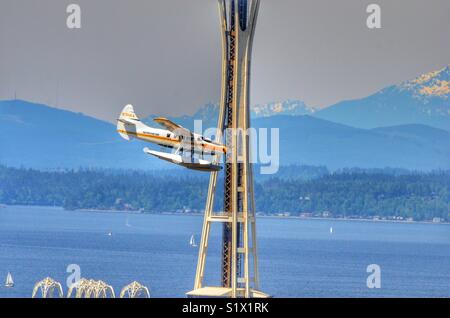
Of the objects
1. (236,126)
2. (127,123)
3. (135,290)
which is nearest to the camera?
(127,123)

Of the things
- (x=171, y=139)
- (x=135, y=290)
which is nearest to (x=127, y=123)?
(x=171, y=139)

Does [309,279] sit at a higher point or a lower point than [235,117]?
lower

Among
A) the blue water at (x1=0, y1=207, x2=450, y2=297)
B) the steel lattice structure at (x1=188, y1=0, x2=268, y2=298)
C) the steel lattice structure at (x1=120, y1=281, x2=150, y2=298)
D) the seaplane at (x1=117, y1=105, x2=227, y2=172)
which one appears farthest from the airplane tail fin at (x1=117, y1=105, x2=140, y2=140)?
the blue water at (x1=0, y1=207, x2=450, y2=297)

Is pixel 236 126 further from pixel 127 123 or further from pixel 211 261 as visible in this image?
pixel 211 261

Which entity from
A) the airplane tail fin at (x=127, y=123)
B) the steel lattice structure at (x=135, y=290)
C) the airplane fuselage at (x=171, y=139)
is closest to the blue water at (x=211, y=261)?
the steel lattice structure at (x=135, y=290)

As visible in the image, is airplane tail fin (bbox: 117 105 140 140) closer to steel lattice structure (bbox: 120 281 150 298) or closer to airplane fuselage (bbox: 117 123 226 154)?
airplane fuselage (bbox: 117 123 226 154)
